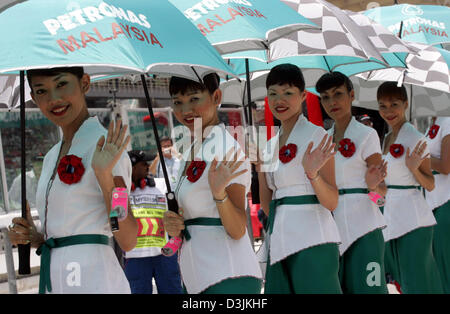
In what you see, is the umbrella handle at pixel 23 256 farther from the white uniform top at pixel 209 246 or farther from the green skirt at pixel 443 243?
the green skirt at pixel 443 243

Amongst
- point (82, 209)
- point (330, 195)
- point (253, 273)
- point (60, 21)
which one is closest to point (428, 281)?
point (330, 195)

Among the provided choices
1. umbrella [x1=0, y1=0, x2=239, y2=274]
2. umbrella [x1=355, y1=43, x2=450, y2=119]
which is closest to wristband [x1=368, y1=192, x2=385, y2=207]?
umbrella [x1=355, y1=43, x2=450, y2=119]

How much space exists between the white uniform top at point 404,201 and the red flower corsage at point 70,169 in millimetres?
3120

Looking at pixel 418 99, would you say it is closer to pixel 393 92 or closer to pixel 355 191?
pixel 393 92

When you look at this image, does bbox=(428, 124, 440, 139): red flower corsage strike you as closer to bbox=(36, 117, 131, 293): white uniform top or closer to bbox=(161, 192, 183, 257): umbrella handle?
bbox=(161, 192, 183, 257): umbrella handle

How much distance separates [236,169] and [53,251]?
0.93 meters

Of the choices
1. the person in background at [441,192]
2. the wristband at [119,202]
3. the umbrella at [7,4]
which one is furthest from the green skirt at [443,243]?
the umbrella at [7,4]

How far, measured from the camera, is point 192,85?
128 inches

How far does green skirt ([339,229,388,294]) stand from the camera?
4043mm

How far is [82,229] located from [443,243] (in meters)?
4.05

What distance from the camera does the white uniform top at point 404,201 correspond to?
488 centimetres

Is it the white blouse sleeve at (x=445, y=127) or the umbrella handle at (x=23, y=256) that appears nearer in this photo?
the umbrella handle at (x=23, y=256)

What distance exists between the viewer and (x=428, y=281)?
484cm

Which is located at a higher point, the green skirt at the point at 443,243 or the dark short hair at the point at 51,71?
the dark short hair at the point at 51,71
